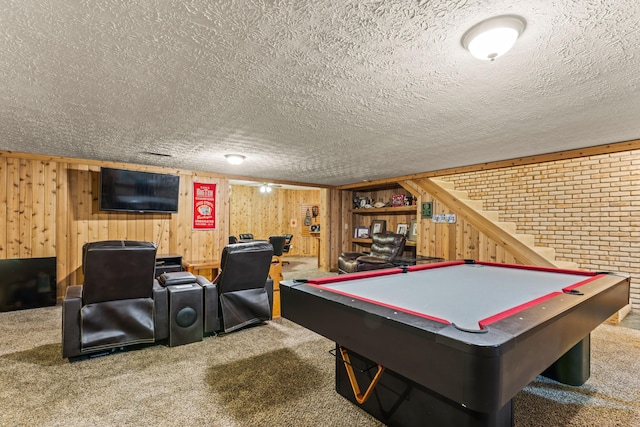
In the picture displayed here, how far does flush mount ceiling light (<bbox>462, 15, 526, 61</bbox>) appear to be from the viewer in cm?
144

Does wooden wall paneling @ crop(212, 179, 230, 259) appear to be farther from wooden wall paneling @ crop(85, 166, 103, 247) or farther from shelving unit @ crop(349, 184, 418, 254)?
shelving unit @ crop(349, 184, 418, 254)

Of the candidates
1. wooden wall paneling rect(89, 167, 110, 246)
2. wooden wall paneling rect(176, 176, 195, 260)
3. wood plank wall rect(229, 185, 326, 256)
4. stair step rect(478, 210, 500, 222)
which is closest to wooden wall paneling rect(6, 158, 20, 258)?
wooden wall paneling rect(89, 167, 110, 246)

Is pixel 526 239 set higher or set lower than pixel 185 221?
lower

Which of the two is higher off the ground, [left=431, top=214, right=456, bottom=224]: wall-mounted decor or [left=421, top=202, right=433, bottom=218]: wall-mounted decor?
[left=421, top=202, right=433, bottom=218]: wall-mounted decor

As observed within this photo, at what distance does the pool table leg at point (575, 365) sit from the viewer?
2.31 meters

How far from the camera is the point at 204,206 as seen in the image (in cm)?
611

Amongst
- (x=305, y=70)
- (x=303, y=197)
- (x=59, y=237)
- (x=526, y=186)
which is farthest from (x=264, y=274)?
(x=303, y=197)

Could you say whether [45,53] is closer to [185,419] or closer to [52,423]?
[52,423]

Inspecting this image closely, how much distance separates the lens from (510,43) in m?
1.50

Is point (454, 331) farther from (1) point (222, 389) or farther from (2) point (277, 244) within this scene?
(2) point (277, 244)

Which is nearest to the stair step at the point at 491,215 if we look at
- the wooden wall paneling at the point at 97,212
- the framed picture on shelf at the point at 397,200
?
the framed picture on shelf at the point at 397,200

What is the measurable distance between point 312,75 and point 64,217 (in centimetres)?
491

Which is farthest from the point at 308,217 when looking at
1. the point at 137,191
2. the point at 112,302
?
the point at 112,302

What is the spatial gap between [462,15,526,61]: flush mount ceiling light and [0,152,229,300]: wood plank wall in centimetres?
538
